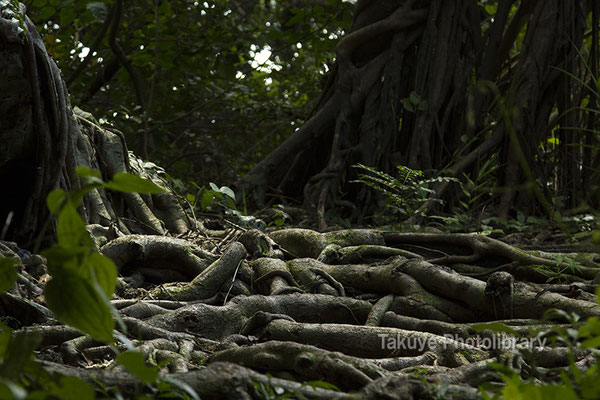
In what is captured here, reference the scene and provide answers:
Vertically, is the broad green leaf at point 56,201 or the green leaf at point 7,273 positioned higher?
the broad green leaf at point 56,201

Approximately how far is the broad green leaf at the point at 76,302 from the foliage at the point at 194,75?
5.03 m

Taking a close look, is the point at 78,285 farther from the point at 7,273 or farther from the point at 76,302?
the point at 7,273

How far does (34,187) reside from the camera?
3855mm

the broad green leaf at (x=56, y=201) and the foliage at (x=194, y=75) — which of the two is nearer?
the broad green leaf at (x=56, y=201)

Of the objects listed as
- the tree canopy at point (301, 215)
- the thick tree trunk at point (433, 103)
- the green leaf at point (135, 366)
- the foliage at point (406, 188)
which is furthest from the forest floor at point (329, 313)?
the thick tree trunk at point (433, 103)

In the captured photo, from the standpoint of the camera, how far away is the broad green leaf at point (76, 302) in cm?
139

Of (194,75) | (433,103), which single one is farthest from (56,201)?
(194,75)

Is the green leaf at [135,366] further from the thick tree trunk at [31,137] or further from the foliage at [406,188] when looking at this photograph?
the foliage at [406,188]

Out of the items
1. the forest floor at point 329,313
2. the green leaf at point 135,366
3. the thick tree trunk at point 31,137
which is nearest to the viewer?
the green leaf at point 135,366

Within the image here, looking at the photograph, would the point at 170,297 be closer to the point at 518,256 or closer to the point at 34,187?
the point at 34,187

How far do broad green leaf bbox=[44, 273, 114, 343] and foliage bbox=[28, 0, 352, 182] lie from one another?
503cm

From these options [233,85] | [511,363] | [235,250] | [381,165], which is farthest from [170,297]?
[233,85]

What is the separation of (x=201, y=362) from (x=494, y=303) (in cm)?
129

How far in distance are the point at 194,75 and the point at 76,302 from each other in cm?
689
